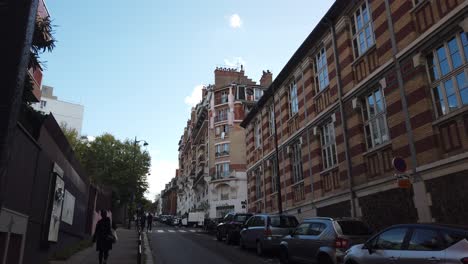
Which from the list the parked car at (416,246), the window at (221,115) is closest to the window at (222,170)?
the window at (221,115)

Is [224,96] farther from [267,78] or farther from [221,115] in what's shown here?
[267,78]

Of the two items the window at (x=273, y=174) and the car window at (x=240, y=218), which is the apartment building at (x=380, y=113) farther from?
the car window at (x=240, y=218)

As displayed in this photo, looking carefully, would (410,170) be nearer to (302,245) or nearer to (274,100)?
(302,245)

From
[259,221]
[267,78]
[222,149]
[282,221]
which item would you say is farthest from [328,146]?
[222,149]

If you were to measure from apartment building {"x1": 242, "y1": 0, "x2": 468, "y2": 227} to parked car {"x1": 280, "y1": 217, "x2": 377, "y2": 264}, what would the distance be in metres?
2.72

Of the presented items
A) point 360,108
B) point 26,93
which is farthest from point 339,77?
point 26,93

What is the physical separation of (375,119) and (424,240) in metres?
9.12

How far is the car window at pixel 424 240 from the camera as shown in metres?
6.31

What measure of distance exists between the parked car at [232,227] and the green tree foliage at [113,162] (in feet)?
91.9

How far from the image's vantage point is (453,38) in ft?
37.2

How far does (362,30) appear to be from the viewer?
1625 centimetres

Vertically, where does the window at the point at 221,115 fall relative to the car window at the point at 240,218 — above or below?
above

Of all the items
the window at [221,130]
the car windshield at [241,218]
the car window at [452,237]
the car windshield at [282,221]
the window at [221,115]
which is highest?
the window at [221,115]

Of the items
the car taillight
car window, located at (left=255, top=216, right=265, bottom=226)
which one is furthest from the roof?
the car taillight
